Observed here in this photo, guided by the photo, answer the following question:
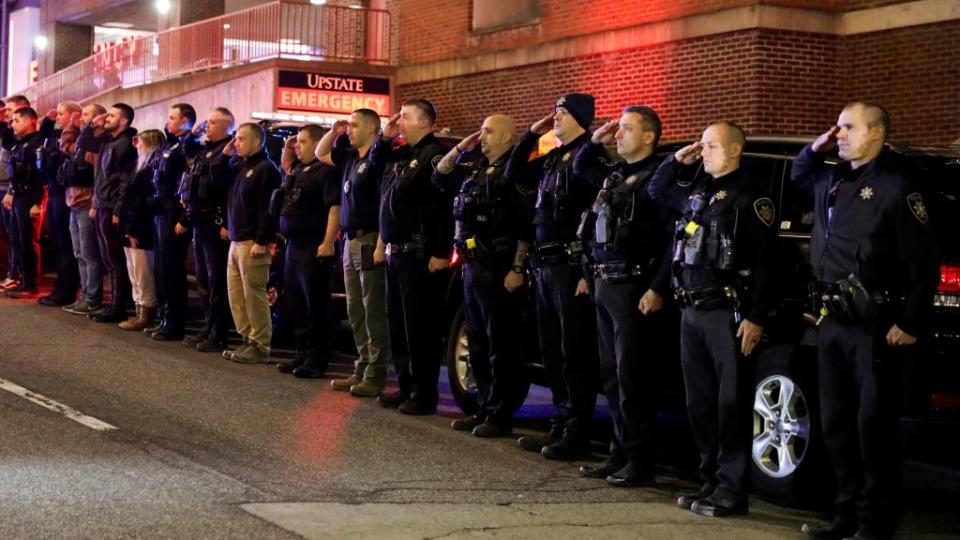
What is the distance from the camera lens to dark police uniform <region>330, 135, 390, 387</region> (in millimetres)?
11023

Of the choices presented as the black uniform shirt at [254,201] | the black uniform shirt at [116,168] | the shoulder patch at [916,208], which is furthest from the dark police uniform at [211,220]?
the shoulder patch at [916,208]

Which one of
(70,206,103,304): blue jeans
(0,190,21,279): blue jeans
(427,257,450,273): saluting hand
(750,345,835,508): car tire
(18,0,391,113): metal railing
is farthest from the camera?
(18,0,391,113): metal railing

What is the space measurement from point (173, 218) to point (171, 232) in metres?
0.13

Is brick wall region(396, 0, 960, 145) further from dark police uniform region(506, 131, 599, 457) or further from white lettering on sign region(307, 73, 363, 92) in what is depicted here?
dark police uniform region(506, 131, 599, 457)

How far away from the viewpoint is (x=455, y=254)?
35.3 feet

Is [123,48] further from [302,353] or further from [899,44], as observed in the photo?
[302,353]

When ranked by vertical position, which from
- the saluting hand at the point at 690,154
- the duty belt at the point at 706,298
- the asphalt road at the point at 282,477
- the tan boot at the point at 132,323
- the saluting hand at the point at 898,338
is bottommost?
the asphalt road at the point at 282,477

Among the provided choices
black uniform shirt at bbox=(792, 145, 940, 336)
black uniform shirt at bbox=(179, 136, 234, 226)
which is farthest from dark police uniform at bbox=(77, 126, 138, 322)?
black uniform shirt at bbox=(792, 145, 940, 336)

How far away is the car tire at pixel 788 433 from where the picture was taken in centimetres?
760

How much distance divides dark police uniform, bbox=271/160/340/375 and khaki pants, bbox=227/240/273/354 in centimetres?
52

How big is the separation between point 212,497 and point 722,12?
1237 cm

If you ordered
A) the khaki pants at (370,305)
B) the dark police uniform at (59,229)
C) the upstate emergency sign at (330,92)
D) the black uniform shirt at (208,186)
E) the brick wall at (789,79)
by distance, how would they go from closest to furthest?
1. the khaki pants at (370,305)
2. the black uniform shirt at (208,186)
3. the dark police uniform at (59,229)
4. the brick wall at (789,79)
5. the upstate emergency sign at (330,92)

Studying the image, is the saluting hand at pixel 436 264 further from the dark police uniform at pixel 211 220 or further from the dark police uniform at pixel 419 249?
the dark police uniform at pixel 211 220

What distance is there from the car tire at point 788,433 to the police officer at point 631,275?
661 millimetres
